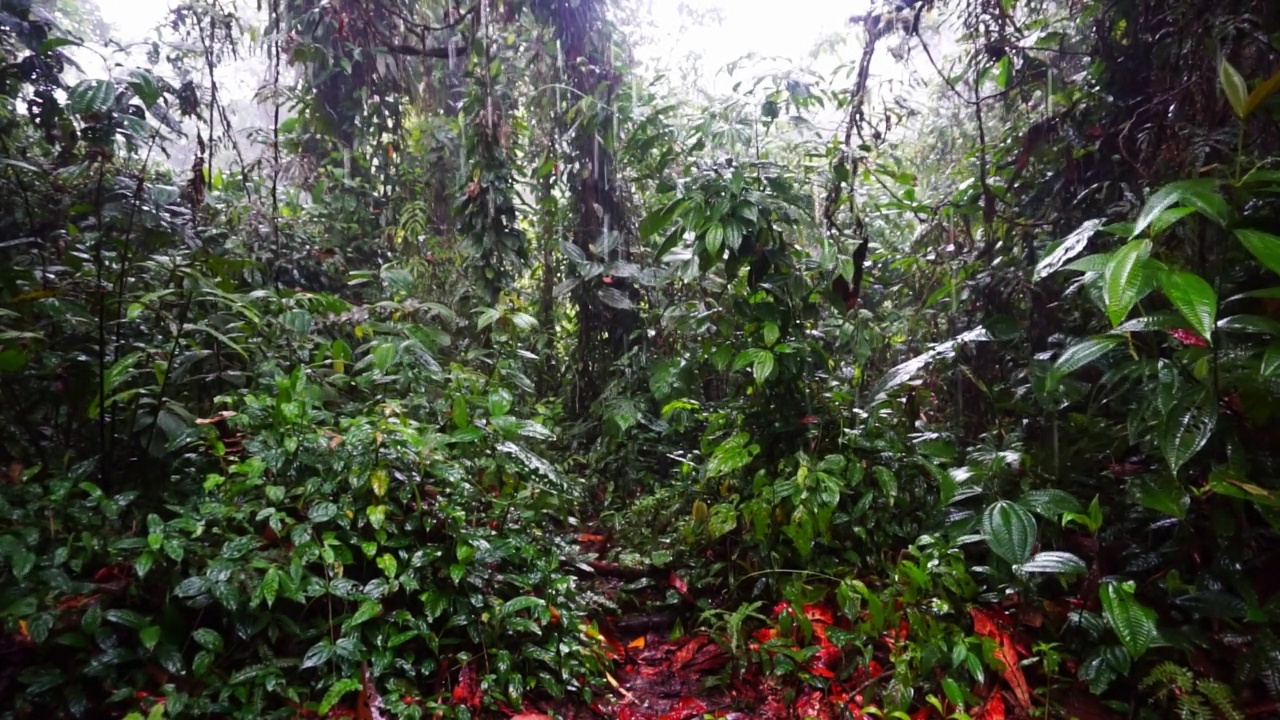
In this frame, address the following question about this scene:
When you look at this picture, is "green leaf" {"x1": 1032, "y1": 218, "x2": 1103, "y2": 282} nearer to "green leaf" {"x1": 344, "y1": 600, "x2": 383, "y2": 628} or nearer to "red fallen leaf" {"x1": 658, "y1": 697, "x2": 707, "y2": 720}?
"red fallen leaf" {"x1": 658, "y1": 697, "x2": 707, "y2": 720}

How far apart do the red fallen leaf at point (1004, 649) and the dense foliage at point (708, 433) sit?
0.01m

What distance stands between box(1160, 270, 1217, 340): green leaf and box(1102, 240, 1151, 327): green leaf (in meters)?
0.05

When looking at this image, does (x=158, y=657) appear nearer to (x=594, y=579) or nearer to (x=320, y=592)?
(x=320, y=592)

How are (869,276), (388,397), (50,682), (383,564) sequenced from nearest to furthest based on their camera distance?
1. (50,682)
2. (383,564)
3. (388,397)
4. (869,276)

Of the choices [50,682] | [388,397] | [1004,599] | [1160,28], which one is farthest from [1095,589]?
[50,682]

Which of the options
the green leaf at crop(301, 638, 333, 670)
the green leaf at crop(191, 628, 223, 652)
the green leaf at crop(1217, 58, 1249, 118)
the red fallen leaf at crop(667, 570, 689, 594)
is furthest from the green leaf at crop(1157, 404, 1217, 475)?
the green leaf at crop(191, 628, 223, 652)

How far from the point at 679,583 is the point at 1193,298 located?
201cm

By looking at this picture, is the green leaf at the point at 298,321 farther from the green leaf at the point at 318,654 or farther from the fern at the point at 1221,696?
the fern at the point at 1221,696

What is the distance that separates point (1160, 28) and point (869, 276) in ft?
4.57

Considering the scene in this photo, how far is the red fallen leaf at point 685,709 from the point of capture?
2.23 meters

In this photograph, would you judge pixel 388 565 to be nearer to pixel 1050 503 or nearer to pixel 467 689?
pixel 467 689

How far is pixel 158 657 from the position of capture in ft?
6.04

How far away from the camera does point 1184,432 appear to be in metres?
1.68

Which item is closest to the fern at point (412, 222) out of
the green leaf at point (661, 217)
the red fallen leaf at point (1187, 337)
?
the green leaf at point (661, 217)
